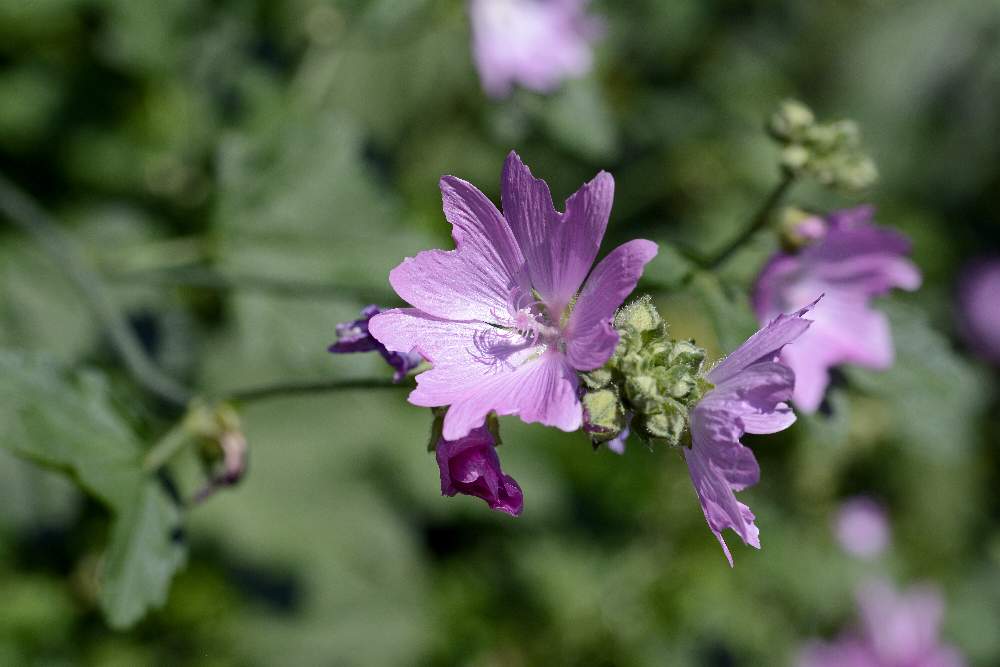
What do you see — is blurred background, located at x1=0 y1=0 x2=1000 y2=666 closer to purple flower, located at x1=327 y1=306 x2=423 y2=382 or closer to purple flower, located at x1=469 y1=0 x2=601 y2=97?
purple flower, located at x1=469 y1=0 x2=601 y2=97

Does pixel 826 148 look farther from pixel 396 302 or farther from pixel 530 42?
pixel 530 42

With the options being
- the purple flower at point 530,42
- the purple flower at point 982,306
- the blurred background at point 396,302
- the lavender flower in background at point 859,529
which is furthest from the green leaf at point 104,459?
the purple flower at point 982,306

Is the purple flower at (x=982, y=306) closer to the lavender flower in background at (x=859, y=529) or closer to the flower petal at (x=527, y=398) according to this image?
the lavender flower in background at (x=859, y=529)

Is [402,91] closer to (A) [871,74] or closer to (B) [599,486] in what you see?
(B) [599,486]

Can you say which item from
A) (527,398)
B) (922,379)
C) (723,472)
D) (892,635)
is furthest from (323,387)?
(892,635)

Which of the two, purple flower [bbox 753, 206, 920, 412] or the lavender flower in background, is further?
the lavender flower in background

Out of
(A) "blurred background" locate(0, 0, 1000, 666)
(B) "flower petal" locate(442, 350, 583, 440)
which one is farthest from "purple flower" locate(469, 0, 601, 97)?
(B) "flower petal" locate(442, 350, 583, 440)
